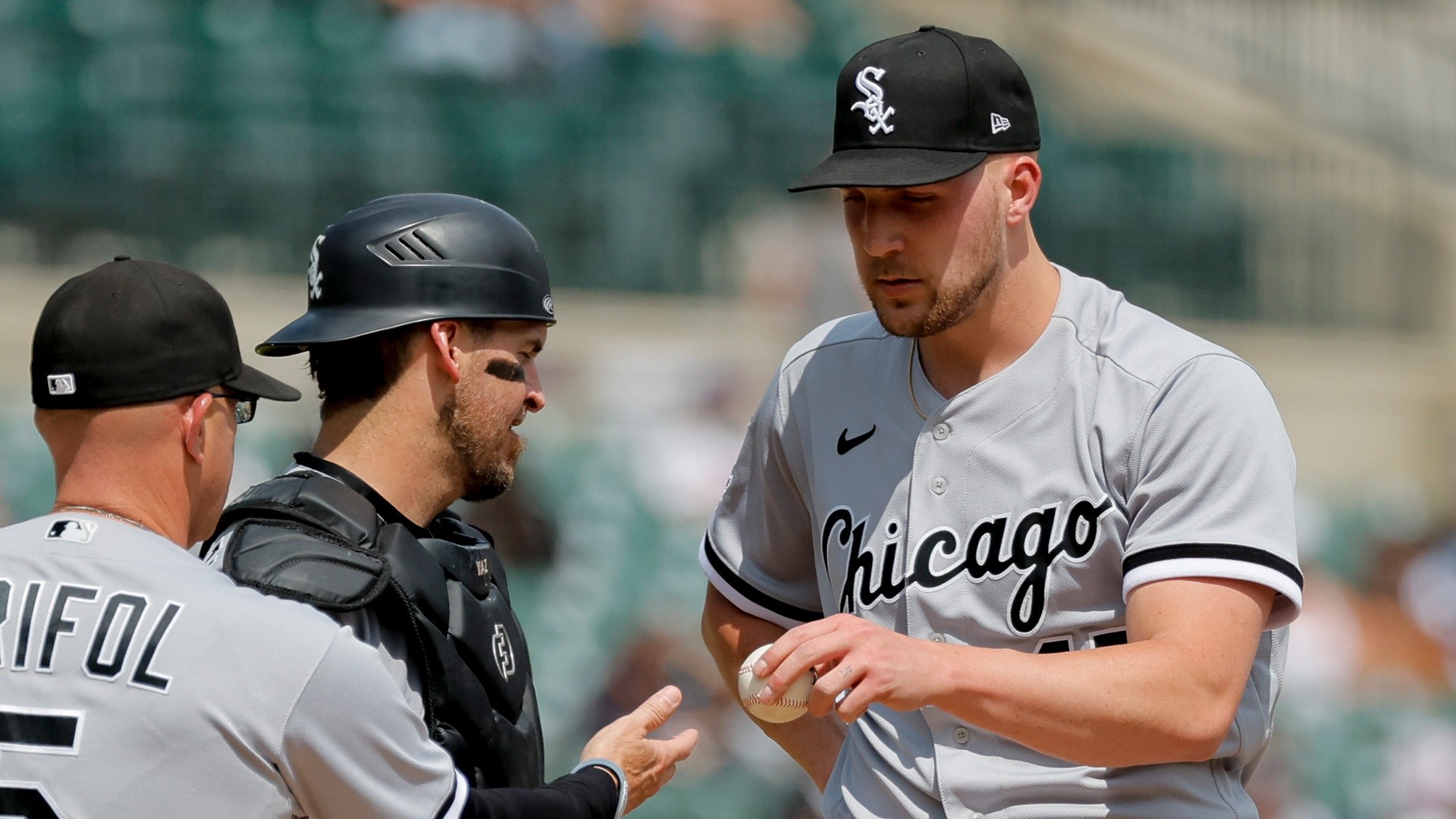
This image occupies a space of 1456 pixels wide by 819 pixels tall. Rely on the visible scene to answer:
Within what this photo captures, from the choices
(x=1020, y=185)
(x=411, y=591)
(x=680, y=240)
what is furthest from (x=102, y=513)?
(x=680, y=240)

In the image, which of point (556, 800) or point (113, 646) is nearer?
point (113, 646)

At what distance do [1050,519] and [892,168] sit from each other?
1.79 feet

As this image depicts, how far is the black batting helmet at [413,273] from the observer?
2.40 m

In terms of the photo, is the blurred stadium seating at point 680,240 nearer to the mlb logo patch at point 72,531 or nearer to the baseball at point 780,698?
the baseball at point 780,698

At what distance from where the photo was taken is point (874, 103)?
235 centimetres

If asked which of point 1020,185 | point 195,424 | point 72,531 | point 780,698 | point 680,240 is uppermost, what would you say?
point 1020,185

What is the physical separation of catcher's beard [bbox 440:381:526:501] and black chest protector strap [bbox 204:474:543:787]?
0.37 ft

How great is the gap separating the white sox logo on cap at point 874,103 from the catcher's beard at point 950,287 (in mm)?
189

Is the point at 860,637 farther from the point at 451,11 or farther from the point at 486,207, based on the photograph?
the point at 451,11

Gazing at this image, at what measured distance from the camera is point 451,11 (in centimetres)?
979

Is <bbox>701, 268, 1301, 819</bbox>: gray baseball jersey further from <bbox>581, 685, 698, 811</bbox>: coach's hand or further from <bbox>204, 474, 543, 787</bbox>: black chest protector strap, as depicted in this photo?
<bbox>204, 474, 543, 787</bbox>: black chest protector strap

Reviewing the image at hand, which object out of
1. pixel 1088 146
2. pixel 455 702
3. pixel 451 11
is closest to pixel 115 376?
pixel 455 702

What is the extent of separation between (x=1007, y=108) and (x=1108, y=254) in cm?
868

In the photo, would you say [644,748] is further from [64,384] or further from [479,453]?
[64,384]
